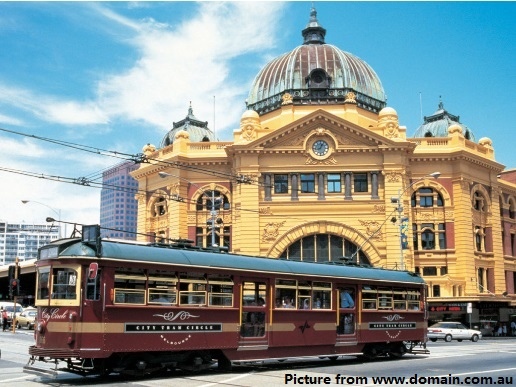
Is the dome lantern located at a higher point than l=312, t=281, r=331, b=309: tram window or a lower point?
higher

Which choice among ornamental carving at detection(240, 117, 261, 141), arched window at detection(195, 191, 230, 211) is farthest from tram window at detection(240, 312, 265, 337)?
arched window at detection(195, 191, 230, 211)

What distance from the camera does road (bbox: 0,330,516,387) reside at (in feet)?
54.1

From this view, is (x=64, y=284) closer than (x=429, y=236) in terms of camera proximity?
Yes

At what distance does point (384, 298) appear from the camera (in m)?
24.8

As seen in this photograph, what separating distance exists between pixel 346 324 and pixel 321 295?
1630mm

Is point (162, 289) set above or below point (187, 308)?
above

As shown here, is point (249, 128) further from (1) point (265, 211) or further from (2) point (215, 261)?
(2) point (215, 261)

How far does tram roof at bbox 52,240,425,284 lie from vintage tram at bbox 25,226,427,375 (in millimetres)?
36

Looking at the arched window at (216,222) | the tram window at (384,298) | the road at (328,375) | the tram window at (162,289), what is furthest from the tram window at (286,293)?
the arched window at (216,222)

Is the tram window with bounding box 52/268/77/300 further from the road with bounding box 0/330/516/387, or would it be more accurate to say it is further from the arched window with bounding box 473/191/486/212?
the arched window with bounding box 473/191/486/212

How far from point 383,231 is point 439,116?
1895cm

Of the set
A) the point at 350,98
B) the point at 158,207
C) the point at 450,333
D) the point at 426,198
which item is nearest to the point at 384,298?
the point at 450,333

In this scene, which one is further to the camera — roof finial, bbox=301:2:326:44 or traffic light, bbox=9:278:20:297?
roof finial, bbox=301:2:326:44

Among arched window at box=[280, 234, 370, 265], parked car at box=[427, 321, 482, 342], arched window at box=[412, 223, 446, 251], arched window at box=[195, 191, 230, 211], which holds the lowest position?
parked car at box=[427, 321, 482, 342]
